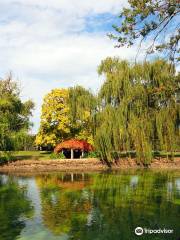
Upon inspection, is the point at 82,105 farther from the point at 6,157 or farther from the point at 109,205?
the point at 109,205

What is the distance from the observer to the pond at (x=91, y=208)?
13.9 metres

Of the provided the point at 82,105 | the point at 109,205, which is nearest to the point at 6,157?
the point at 82,105

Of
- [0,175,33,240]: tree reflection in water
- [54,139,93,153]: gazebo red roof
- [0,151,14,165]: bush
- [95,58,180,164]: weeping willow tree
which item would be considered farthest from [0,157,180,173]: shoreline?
[0,175,33,240]: tree reflection in water

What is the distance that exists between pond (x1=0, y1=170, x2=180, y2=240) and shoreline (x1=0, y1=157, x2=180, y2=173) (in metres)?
6.38

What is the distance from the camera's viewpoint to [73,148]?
A: 42.2 m

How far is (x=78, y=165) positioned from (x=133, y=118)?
7.83 meters

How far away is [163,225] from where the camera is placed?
14539mm

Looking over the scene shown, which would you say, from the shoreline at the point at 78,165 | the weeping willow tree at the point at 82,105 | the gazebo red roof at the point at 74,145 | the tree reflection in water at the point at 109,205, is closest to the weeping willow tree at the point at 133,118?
the shoreline at the point at 78,165

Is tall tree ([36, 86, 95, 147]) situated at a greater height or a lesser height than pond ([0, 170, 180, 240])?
greater

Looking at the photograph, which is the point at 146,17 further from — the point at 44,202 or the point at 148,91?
the point at 44,202

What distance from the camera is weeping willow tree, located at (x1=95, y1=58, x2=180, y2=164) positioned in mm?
36156

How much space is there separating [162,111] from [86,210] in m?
20.3

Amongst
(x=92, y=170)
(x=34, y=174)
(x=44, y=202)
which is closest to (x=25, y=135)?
(x=34, y=174)

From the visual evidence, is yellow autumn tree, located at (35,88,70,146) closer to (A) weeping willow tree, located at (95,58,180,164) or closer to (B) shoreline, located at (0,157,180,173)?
(B) shoreline, located at (0,157,180,173)
